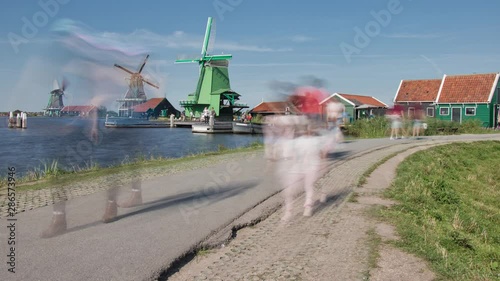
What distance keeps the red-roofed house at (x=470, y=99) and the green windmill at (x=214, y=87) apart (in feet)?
137

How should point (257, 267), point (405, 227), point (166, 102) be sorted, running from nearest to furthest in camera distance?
point (257, 267) → point (405, 227) → point (166, 102)

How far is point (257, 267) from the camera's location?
4926mm

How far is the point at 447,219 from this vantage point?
883cm

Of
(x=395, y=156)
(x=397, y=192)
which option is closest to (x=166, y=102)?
(x=395, y=156)

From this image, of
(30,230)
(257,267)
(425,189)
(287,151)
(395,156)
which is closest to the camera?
(257,267)

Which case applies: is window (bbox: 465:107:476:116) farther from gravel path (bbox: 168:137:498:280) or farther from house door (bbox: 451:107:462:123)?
gravel path (bbox: 168:137:498:280)

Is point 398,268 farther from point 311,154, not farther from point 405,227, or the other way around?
point 311,154

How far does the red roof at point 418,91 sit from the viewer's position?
176 feet

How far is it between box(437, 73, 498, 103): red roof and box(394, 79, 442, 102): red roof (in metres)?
1.45

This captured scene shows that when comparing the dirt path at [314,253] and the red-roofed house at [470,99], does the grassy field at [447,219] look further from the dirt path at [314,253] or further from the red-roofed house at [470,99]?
the red-roofed house at [470,99]

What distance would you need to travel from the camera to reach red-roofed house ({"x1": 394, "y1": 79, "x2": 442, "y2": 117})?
5275 cm

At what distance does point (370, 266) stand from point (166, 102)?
4218 inches

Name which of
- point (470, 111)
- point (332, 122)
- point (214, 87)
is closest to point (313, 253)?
point (332, 122)

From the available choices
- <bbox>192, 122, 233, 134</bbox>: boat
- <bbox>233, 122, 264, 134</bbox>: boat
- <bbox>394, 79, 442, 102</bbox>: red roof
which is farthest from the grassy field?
<bbox>192, 122, 233, 134</bbox>: boat
